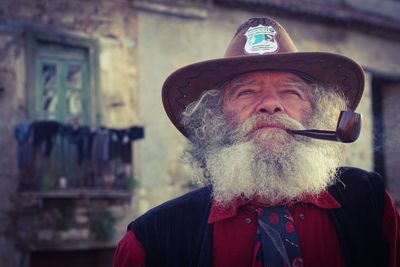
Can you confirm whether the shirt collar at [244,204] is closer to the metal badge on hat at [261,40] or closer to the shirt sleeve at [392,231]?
the shirt sleeve at [392,231]

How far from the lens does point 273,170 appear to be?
8.79 feet

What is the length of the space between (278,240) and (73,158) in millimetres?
7121

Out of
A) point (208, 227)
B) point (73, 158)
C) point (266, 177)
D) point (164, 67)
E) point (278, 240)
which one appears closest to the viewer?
point (278, 240)

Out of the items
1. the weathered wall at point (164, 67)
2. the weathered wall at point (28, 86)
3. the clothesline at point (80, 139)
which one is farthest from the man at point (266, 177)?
the weathered wall at point (164, 67)

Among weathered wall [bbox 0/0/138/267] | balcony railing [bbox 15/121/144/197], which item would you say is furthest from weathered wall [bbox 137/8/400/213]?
balcony railing [bbox 15/121/144/197]

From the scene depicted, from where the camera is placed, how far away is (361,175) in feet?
8.80

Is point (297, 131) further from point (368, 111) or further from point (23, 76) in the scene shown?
point (368, 111)

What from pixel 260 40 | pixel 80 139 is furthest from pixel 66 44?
pixel 260 40

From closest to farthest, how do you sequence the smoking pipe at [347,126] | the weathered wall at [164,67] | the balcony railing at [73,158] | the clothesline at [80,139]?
the smoking pipe at [347,126] < the clothesline at [80,139] < the balcony railing at [73,158] < the weathered wall at [164,67]

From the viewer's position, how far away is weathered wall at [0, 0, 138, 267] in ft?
28.8

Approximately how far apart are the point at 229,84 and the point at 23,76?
6.58 m

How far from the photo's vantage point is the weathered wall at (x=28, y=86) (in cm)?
878

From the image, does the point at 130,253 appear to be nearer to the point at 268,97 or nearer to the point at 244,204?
the point at 244,204

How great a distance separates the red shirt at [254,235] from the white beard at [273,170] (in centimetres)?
6
